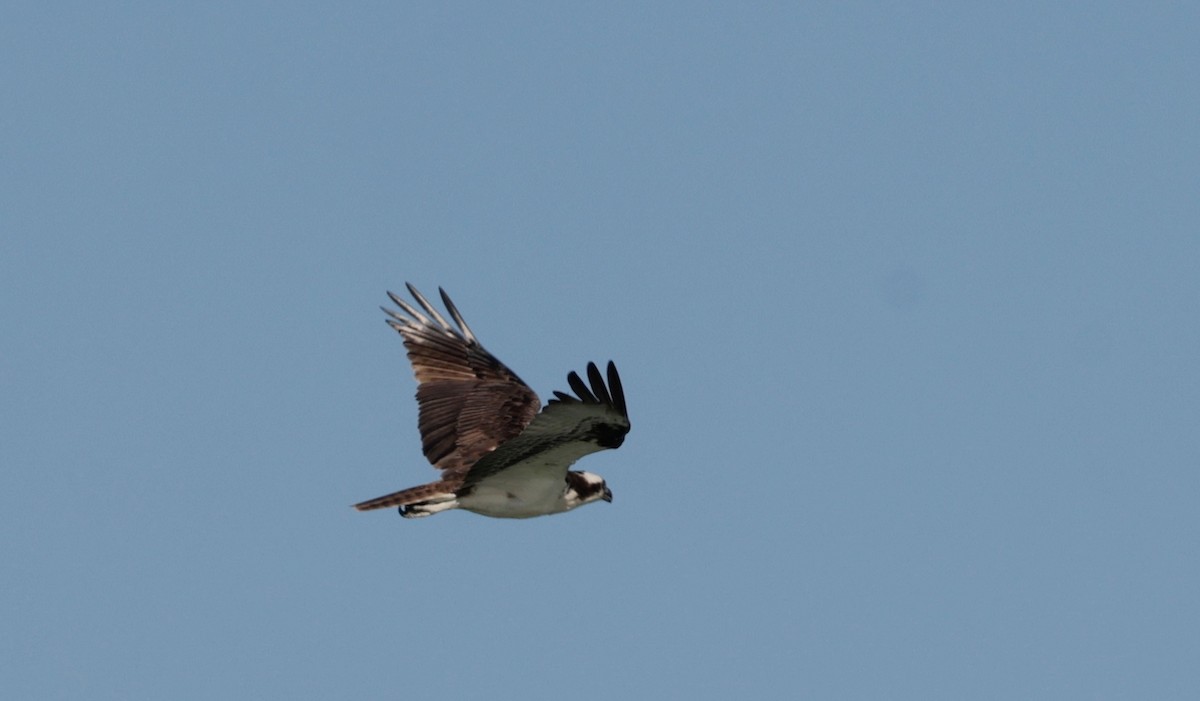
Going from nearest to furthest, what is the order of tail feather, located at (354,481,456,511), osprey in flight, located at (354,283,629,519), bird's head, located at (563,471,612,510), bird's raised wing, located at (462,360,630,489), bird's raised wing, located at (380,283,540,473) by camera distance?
bird's raised wing, located at (462,360,630,489) → osprey in flight, located at (354,283,629,519) → tail feather, located at (354,481,456,511) → bird's head, located at (563,471,612,510) → bird's raised wing, located at (380,283,540,473)

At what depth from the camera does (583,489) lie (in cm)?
1761

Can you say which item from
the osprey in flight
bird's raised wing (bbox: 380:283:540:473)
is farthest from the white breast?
bird's raised wing (bbox: 380:283:540:473)

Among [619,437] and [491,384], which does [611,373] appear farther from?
[491,384]

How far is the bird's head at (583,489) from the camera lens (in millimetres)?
17500

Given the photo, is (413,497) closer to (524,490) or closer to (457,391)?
(524,490)

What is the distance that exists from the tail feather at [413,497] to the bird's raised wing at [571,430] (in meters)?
0.23

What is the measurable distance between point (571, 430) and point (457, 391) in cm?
460

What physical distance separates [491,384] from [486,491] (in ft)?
10.4

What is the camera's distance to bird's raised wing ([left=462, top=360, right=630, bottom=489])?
14453 mm

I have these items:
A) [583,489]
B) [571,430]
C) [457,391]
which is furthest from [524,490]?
[457,391]

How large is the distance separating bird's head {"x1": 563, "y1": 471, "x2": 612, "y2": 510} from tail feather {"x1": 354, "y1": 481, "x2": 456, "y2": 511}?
1310 mm

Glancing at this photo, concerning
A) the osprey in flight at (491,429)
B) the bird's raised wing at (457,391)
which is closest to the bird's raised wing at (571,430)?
the osprey in flight at (491,429)

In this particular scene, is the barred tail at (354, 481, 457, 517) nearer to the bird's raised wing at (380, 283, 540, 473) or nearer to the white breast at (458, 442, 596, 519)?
the white breast at (458, 442, 596, 519)

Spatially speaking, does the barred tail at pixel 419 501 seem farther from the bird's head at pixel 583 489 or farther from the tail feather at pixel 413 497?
the bird's head at pixel 583 489
